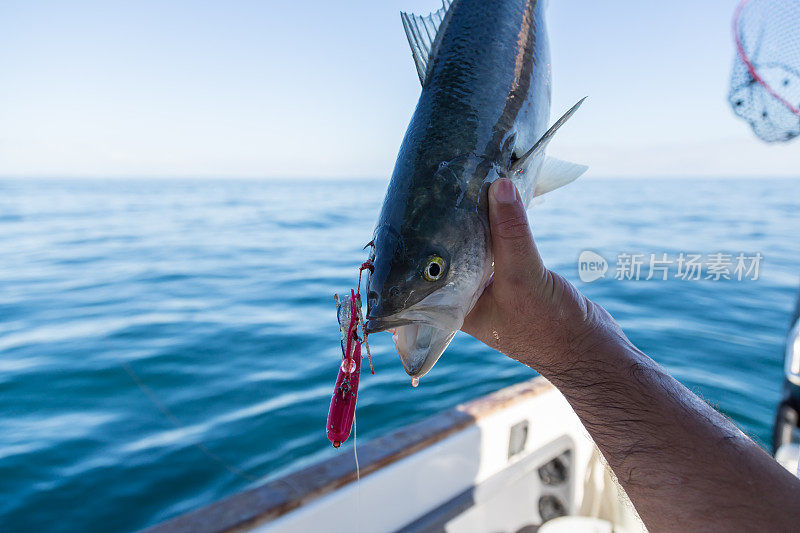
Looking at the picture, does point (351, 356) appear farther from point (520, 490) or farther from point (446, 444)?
point (520, 490)

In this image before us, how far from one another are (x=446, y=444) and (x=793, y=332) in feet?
9.04

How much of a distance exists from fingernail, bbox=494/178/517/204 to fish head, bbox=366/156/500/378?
2.8 inches

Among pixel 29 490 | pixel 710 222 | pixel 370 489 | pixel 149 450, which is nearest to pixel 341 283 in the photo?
pixel 149 450

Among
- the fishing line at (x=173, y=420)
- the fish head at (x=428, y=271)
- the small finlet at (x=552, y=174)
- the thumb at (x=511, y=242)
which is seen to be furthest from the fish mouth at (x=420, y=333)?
the fishing line at (x=173, y=420)

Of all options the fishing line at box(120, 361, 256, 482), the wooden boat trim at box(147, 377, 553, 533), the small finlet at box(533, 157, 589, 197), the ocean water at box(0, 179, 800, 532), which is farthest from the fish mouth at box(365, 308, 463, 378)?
the fishing line at box(120, 361, 256, 482)

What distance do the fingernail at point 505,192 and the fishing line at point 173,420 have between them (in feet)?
12.7

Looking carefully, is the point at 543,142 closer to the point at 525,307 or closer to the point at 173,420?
the point at 525,307

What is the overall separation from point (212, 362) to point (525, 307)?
17.5 ft

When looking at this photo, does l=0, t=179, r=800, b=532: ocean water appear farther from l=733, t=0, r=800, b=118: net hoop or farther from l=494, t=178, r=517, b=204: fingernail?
l=733, t=0, r=800, b=118: net hoop

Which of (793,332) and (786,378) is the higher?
(793,332)

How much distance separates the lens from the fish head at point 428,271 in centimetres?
133

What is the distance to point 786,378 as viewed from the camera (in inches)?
151

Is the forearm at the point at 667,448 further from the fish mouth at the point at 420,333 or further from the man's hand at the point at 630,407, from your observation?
the fish mouth at the point at 420,333

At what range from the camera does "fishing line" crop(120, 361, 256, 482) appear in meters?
4.36
